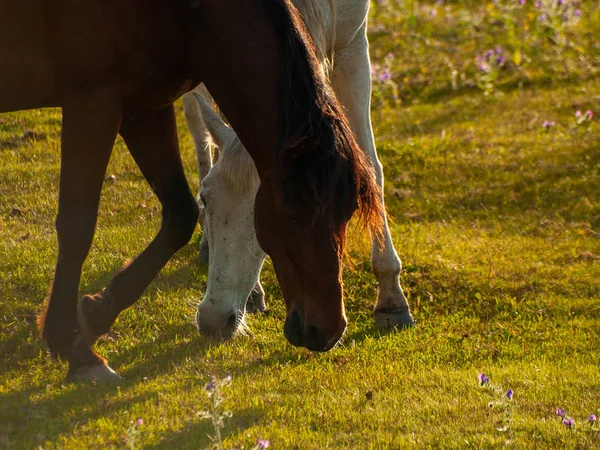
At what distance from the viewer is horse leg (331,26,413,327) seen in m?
5.90

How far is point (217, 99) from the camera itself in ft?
14.6

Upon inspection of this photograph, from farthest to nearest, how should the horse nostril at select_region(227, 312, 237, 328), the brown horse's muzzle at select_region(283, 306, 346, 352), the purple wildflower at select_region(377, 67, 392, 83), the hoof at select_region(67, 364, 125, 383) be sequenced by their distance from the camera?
the purple wildflower at select_region(377, 67, 392, 83)
the horse nostril at select_region(227, 312, 237, 328)
the hoof at select_region(67, 364, 125, 383)
the brown horse's muzzle at select_region(283, 306, 346, 352)

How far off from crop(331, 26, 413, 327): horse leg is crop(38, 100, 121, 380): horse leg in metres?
1.89

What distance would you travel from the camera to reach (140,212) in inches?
302

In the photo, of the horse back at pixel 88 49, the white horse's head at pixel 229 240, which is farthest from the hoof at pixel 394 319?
the horse back at pixel 88 49

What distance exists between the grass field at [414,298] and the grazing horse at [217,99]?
14.6 inches

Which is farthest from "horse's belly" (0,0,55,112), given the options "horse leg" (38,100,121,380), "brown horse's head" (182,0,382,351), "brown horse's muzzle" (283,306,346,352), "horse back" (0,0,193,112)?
"brown horse's muzzle" (283,306,346,352)

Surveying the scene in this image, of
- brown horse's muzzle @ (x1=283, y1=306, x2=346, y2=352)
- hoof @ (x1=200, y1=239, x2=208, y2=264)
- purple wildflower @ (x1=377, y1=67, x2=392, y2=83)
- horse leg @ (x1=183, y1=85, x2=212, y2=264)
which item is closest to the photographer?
brown horse's muzzle @ (x1=283, y1=306, x2=346, y2=352)

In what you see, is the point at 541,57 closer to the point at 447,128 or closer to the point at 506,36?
the point at 506,36

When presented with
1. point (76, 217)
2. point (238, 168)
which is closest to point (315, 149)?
point (238, 168)

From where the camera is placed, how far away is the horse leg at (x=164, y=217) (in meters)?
4.88

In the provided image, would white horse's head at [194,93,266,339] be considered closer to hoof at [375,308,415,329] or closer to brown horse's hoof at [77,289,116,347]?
brown horse's hoof at [77,289,116,347]

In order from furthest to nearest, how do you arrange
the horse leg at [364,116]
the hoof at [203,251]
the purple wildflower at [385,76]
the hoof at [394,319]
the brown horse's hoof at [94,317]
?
the purple wildflower at [385,76], the hoof at [203,251], the hoof at [394,319], the horse leg at [364,116], the brown horse's hoof at [94,317]

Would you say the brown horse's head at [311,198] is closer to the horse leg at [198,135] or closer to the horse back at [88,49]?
the horse back at [88,49]
